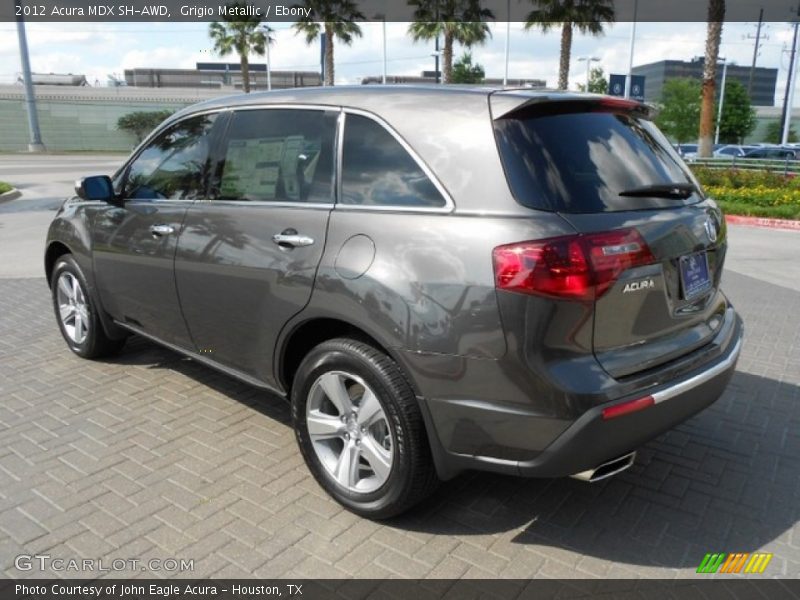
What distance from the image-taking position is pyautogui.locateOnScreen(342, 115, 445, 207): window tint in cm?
278

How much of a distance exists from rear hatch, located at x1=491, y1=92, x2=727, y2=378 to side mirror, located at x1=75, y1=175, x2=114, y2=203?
9.37 ft

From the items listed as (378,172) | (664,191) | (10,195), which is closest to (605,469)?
(664,191)

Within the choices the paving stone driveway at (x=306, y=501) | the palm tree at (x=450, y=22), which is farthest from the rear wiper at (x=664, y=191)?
the palm tree at (x=450, y=22)

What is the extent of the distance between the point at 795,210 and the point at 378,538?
14.3m

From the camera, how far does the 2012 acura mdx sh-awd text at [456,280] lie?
96.5 inches

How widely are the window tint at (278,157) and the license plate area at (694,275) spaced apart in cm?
159

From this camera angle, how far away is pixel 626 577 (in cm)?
266

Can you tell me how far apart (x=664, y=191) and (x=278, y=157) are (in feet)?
→ 6.11

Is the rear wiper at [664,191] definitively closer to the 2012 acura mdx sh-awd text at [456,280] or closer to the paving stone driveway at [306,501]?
the 2012 acura mdx sh-awd text at [456,280]

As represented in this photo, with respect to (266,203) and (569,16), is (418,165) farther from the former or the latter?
(569,16)

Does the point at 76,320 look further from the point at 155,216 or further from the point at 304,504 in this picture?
the point at 304,504

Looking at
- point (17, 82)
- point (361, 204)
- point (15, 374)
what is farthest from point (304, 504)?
point (17, 82)

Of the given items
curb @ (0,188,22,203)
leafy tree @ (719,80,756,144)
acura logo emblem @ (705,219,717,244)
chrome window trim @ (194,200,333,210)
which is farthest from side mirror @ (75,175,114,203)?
leafy tree @ (719,80,756,144)

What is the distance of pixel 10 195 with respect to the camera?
17453 millimetres
